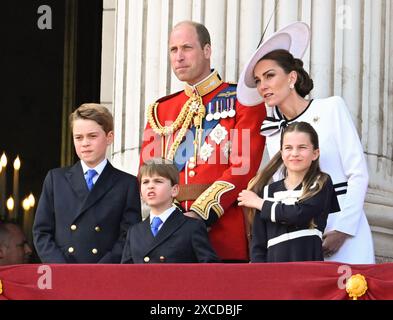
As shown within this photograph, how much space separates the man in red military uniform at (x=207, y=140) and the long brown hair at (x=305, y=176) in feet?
0.87

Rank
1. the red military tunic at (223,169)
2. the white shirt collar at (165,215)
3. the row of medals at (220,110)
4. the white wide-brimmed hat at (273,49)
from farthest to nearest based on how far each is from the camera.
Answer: the row of medals at (220,110) → the white wide-brimmed hat at (273,49) → the red military tunic at (223,169) → the white shirt collar at (165,215)

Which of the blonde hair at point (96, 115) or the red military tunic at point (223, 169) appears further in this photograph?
the red military tunic at point (223, 169)

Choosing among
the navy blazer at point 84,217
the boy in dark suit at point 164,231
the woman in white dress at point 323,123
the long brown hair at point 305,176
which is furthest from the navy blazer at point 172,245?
the woman in white dress at point 323,123

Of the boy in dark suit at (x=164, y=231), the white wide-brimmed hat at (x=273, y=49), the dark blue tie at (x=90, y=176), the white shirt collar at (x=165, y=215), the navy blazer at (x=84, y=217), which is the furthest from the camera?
the white wide-brimmed hat at (x=273, y=49)

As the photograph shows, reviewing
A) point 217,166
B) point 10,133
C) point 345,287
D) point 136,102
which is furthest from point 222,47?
point 10,133

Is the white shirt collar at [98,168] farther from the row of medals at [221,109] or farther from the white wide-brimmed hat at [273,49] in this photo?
the white wide-brimmed hat at [273,49]

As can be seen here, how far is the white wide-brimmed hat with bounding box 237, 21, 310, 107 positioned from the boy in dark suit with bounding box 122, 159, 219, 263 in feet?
2.52

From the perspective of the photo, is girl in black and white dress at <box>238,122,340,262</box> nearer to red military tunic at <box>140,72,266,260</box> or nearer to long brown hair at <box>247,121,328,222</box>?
long brown hair at <box>247,121,328,222</box>

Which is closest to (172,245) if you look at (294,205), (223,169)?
(294,205)

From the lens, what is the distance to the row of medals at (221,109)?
9.18 meters
